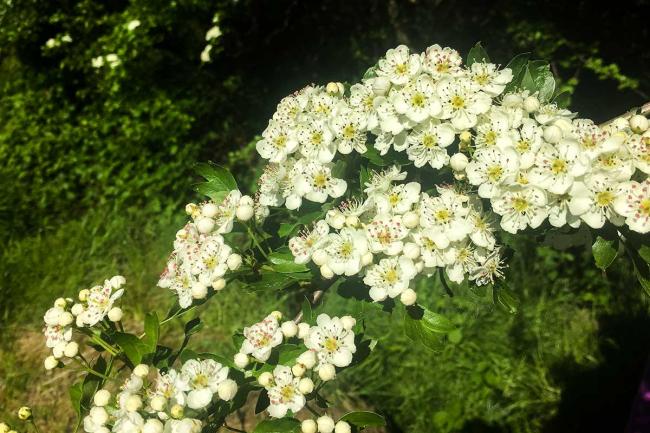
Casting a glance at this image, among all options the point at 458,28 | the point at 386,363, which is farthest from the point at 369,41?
the point at 386,363

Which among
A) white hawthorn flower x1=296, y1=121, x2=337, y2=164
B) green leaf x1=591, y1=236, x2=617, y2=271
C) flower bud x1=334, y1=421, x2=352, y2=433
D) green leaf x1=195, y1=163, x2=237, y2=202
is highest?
white hawthorn flower x1=296, y1=121, x2=337, y2=164

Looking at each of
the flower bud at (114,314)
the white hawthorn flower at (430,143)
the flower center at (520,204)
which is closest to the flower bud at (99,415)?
the flower bud at (114,314)

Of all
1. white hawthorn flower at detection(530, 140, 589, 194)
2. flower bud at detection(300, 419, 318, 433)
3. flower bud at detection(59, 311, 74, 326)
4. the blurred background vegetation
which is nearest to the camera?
white hawthorn flower at detection(530, 140, 589, 194)

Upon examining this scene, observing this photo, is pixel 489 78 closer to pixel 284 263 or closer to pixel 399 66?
pixel 399 66

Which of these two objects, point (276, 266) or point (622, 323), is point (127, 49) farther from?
point (622, 323)

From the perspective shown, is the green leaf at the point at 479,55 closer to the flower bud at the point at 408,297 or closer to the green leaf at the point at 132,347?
the flower bud at the point at 408,297

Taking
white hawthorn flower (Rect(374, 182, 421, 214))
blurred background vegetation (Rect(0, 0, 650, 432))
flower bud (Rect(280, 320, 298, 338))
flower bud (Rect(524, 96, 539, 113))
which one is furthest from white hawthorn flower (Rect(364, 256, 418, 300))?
blurred background vegetation (Rect(0, 0, 650, 432))

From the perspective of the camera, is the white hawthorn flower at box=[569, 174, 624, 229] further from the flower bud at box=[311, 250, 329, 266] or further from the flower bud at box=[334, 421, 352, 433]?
the flower bud at box=[334, 421, 352, 433]

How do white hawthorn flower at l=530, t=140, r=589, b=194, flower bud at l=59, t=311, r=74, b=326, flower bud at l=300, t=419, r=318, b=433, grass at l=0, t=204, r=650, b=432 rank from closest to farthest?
white hawthorn flower at l=530, t=140, r=589, b=194 → flower bud at l=300, t=419, r=318, b=433 → flower bud at l=59, t=311, r=74, b=326 → grass at l=0, t=204, r=650, b=432
